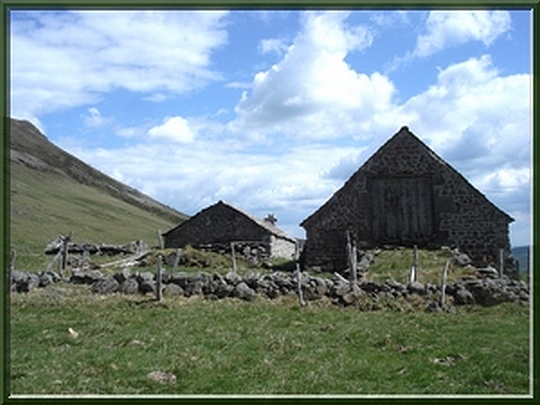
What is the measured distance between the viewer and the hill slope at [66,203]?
80688mm

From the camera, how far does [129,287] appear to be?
22.2 m

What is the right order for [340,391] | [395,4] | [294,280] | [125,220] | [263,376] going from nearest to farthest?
1. [395,4]
2. [340,391]
3. [263,376]
4. [294,280]
5. [125,220]

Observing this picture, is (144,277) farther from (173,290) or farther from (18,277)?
(18,277)

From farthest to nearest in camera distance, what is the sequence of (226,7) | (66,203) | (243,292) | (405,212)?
(66,203) < (405,212) < (243,292) < (226,7)

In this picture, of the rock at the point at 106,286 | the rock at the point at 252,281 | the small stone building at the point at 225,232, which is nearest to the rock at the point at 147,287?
the rock at the point at 106,286

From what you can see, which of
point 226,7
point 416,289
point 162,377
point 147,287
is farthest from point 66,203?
point 226,7

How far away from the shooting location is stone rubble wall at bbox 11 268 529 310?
65.9 ft

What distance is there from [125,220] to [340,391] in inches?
4311

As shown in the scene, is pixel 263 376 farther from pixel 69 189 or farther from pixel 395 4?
pixel 69 189

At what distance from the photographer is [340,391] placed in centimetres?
1046

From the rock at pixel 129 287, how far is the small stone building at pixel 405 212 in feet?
46.8

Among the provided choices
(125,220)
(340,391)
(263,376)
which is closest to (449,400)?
(340,391)

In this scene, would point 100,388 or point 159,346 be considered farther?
point 159,346

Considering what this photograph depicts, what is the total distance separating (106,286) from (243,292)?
4992 mm
